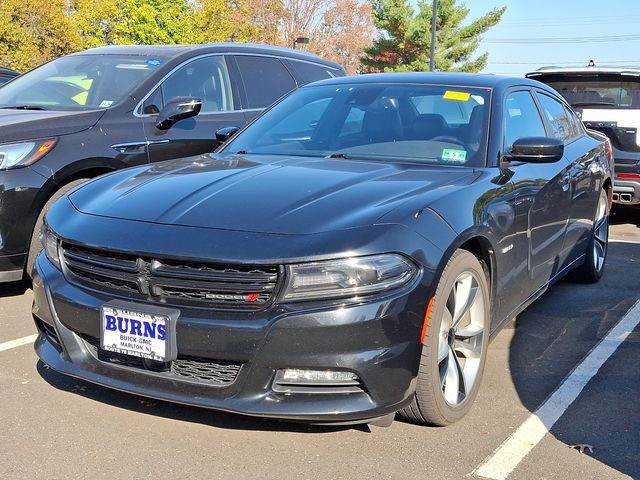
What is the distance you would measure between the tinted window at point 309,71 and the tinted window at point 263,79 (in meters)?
0.15

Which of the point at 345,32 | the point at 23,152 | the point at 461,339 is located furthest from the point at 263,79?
the point at 345,32

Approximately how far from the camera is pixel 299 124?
15.3ft

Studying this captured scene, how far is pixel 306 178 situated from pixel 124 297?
1036 millimetres

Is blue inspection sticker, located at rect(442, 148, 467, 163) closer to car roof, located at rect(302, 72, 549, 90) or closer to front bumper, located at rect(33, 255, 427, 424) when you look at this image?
car roof, located at rect(302, 72, 549, 90)

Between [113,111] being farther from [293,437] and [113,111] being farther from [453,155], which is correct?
[293,437]

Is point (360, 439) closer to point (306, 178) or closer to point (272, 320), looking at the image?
point (272, 320)

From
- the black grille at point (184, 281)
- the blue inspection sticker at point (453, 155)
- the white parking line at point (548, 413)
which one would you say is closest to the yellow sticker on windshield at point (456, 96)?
the blue inspection sticker at point (453, 155)

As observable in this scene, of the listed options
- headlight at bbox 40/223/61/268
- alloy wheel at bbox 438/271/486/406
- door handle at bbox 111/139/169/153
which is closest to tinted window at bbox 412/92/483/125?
alloy wheel at bbox 438/271/486/406

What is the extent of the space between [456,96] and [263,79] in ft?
9.92

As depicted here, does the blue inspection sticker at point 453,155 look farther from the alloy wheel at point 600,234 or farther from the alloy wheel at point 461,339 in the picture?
the alloy wheel at point 600,234

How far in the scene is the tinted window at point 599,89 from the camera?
8.30m

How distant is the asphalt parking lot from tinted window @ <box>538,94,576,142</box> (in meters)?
1.76

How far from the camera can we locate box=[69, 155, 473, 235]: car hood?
10.1ft

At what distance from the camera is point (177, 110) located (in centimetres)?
582
